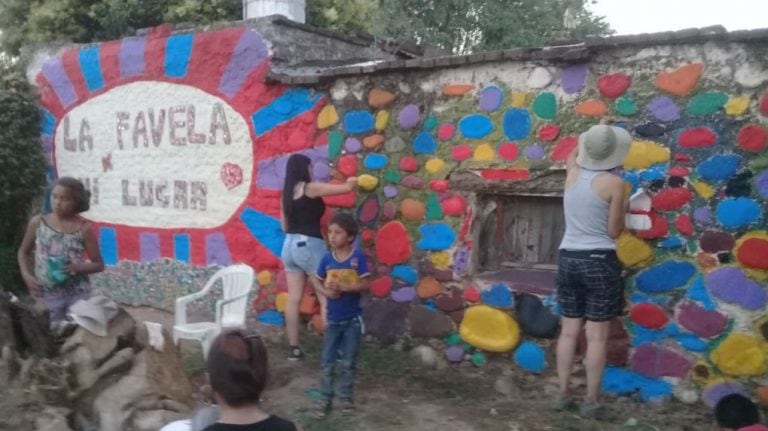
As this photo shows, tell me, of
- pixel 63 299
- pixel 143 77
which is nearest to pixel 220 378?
pixel 63 299

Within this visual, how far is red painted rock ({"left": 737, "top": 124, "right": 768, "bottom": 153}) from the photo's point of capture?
3.87 metres

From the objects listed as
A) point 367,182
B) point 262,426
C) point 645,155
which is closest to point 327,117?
point 367,182

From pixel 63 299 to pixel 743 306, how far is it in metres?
3.81

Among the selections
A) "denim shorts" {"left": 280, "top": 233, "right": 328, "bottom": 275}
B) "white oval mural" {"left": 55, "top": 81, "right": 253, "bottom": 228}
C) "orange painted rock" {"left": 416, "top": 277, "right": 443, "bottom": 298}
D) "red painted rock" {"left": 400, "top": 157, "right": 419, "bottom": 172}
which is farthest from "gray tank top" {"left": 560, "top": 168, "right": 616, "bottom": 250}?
"white oval mural" {"left": 55, "top": 81, "right": 253, "bottom": 228}

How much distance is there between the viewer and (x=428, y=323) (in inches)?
201

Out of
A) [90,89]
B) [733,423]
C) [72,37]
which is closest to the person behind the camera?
[733,423]

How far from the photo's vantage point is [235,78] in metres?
6.05

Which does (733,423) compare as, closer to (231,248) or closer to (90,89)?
(231,248)

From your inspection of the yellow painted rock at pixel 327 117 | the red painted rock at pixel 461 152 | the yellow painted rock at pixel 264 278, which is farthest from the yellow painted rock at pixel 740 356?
the yellow painted rock at pixel 264 278

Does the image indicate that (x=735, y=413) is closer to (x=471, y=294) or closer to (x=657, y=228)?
(x=657, y=228)

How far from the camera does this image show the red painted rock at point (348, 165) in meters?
5.45

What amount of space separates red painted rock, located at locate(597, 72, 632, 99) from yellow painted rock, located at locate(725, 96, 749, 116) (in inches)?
21.9

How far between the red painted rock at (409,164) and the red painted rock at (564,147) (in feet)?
3.35

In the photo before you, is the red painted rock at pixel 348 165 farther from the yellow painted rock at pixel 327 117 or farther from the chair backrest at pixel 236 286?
the chair backrest at pixel 236 286
